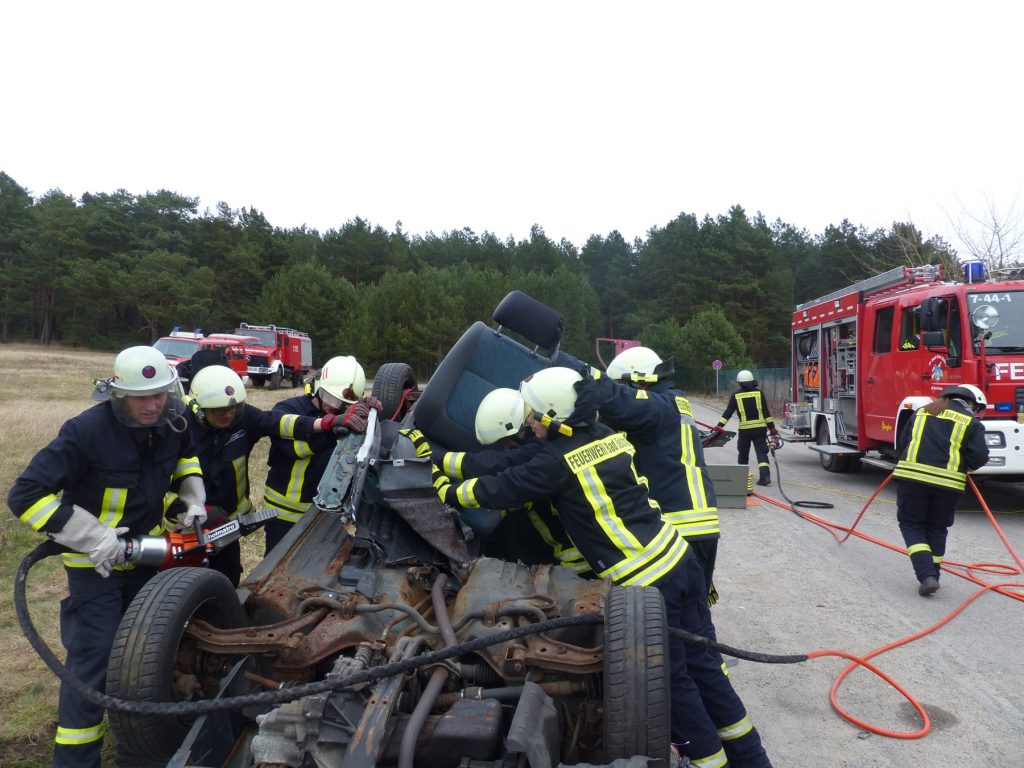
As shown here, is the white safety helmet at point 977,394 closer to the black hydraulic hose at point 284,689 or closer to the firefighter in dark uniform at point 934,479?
the firefighter in dark uniform at point 934,479

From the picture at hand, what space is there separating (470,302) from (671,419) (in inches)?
1584

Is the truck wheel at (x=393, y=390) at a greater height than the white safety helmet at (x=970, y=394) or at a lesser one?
greater

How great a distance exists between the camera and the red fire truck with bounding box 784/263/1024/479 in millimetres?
8188

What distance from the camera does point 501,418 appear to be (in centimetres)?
331

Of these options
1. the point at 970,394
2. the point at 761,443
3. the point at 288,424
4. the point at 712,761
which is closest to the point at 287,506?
the point at 288,424

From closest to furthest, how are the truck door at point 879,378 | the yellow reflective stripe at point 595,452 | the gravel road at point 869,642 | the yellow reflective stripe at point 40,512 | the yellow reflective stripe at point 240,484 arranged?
the yellow reflective stripe at point 40,512 → the yellow reflective stripe at point 595,452 → the gravel road at point 869,642 → the yellow reflective stripe at point 240,484 → the truck door at point 879,378

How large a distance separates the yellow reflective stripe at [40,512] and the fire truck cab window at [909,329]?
929 centimetres

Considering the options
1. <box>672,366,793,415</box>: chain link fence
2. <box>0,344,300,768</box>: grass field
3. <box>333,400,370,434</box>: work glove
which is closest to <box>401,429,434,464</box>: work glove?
<box>333,400,370,434</box>: work glove

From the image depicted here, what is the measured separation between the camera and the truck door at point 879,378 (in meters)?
9.72

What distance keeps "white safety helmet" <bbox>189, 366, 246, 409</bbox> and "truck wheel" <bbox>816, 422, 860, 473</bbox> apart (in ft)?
34.5

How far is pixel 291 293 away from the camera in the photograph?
44625 mm

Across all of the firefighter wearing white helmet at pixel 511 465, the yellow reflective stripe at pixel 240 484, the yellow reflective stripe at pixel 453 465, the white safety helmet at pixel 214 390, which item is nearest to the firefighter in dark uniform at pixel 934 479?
the firefighter wearing white helmet at pixel 511 465

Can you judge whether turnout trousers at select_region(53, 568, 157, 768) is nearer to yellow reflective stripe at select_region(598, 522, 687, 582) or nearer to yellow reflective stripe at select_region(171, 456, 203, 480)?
yellow reflective stripe at select_region(171, 456, 203, 480)

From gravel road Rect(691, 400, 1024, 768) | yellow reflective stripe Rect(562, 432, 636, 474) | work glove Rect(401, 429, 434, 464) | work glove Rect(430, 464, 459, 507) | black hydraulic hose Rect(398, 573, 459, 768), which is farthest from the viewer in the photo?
work glove Rect(401, 429, 434, 464)
